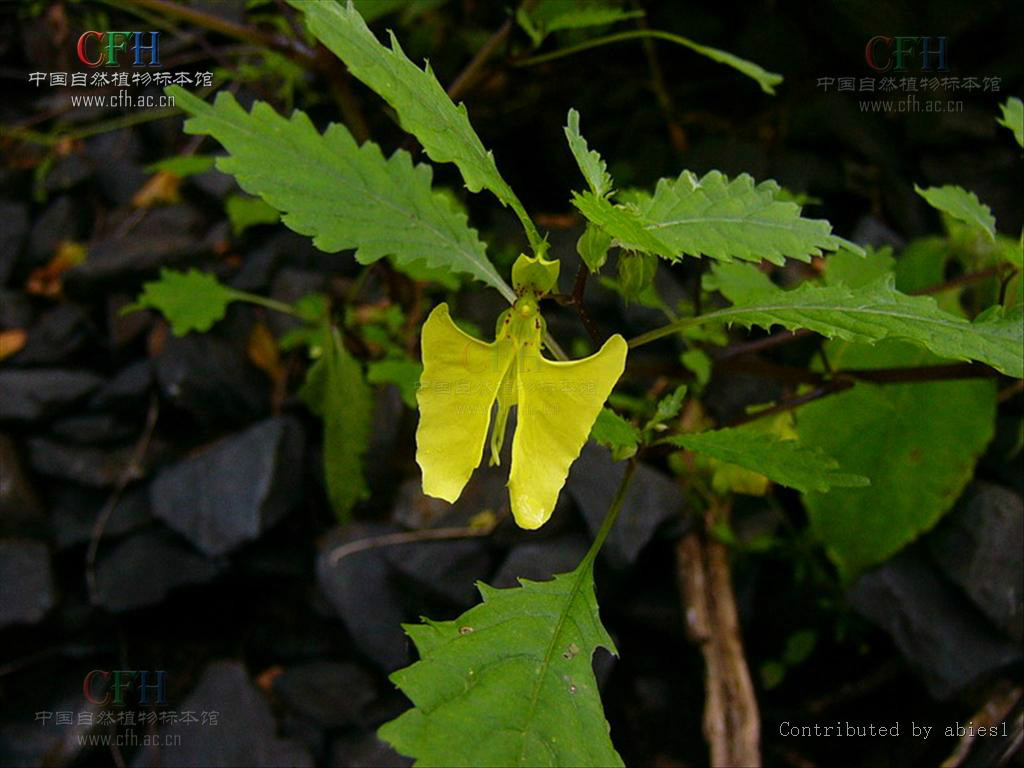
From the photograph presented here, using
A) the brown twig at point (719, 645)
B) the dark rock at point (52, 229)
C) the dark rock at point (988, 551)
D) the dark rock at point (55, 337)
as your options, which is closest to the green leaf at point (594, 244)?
the brown twig at point (719, 645)

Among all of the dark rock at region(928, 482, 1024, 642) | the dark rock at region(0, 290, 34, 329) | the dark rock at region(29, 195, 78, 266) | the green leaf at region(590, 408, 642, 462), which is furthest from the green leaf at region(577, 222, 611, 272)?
the dark rock at region(29, 195, 78, 266)

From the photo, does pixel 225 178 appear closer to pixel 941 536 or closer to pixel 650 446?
pixel 650 446

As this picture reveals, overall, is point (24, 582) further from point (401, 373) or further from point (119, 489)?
point (401, 373)

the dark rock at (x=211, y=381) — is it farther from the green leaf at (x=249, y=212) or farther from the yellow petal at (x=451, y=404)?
the yellow petal at (x=451, y=404)

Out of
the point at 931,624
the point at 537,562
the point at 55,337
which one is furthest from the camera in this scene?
the point at 55,337

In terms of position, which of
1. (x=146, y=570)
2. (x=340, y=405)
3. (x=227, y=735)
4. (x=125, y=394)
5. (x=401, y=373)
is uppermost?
(x=401, y=373)

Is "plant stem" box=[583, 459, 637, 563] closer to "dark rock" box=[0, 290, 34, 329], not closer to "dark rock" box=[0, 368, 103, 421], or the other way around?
"dark rock" box=[0, 368, 103, 421]

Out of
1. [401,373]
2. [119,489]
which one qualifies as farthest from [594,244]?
[119,489]

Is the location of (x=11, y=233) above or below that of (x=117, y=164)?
below
